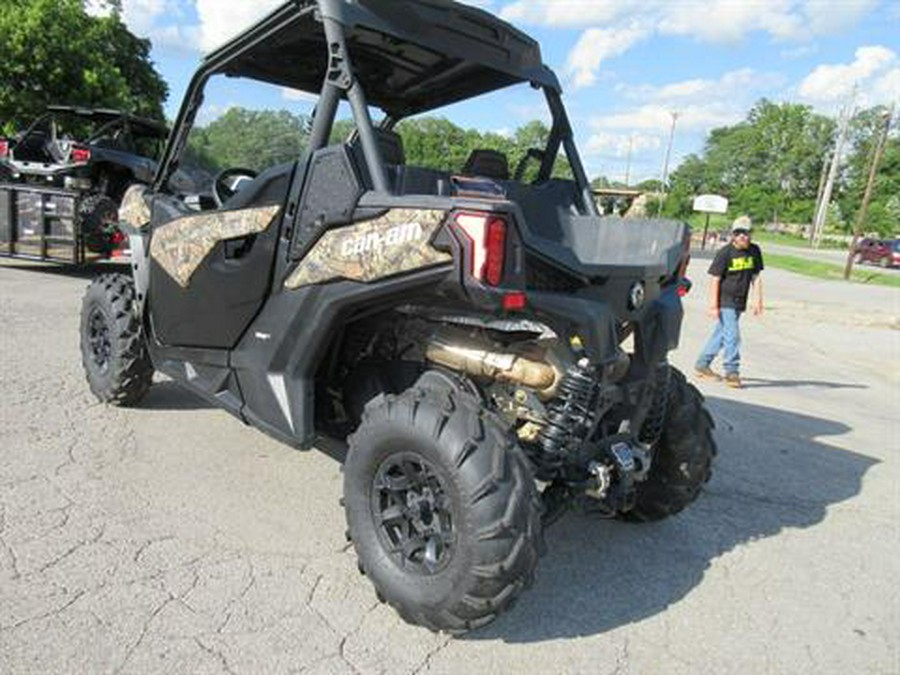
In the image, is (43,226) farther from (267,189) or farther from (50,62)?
(50,62)

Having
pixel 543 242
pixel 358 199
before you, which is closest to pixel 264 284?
pixel 358 199

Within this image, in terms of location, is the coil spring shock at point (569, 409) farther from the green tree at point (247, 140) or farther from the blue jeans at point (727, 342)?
the blue jeans at point (727, 342)

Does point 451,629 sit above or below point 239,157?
below

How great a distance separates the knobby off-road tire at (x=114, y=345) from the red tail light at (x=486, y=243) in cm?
304

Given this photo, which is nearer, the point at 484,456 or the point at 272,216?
the point at 484,456

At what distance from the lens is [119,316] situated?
15.9 ft

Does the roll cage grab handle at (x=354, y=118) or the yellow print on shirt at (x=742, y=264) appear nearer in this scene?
the roll cage grab handle at (x=354, y=118)

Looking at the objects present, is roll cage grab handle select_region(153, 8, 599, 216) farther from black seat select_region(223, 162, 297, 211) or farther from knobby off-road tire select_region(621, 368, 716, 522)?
knobby off-road tire select_region(621, 368, 716, 522)

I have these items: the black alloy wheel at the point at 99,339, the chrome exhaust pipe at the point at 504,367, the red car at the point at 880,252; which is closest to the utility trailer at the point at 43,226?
the black alloy wheel at the point at 99,339

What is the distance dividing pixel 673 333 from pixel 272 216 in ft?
6.37

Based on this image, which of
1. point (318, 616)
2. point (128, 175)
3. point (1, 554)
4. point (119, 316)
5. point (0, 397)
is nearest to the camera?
point (318, 616)

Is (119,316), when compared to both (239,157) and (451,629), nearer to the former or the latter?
(239,157)

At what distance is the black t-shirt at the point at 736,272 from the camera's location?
8297 mm

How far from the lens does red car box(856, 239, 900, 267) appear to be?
40219 mm
